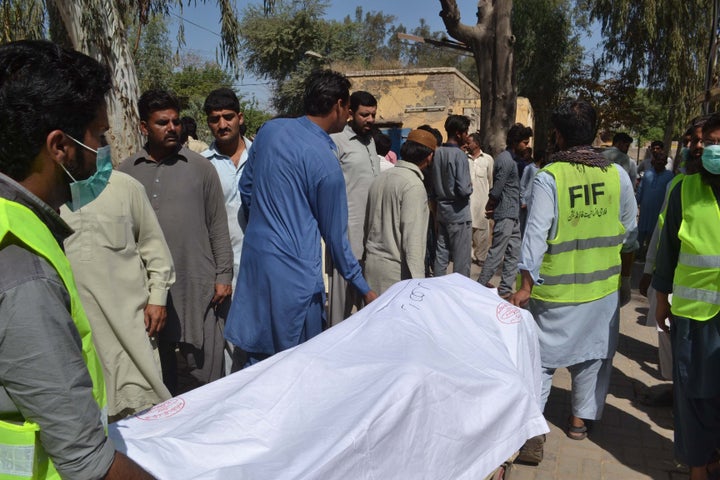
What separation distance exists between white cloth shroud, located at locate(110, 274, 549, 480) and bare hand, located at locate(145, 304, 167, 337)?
942mm

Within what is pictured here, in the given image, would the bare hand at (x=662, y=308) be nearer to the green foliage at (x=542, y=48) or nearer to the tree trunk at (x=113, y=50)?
the tree trunk at (x=113, y=50)

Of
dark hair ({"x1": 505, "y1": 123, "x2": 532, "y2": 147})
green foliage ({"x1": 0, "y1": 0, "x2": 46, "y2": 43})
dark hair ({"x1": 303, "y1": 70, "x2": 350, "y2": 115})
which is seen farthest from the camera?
dark hair ({"x1": 505, "y1": 123, "x2": 532, "y2": 147})

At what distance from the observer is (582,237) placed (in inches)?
142

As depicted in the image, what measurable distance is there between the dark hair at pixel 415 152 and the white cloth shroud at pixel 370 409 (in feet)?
6.79

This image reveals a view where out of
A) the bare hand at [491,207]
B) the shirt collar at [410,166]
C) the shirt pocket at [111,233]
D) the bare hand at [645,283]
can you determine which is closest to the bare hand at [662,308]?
the bare hand at [645,283]

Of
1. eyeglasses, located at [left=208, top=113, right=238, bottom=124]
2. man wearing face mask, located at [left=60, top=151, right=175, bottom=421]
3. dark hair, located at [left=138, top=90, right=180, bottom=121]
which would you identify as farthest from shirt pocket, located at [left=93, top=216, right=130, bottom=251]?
eyeglasses, located at [left=208, top=113, right=238, bottom=124]

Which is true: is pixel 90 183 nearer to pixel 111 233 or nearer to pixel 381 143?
pixel 111 233

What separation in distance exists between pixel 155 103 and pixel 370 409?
2.41 m

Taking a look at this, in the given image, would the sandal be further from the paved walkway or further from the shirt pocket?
the shirt pocket

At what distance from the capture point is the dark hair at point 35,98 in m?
1.29

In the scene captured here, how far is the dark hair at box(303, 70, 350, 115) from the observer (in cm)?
335

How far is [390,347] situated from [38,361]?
1.61 m

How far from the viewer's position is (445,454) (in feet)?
7.72

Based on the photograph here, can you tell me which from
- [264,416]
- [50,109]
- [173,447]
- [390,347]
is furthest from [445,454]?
[50,109]
